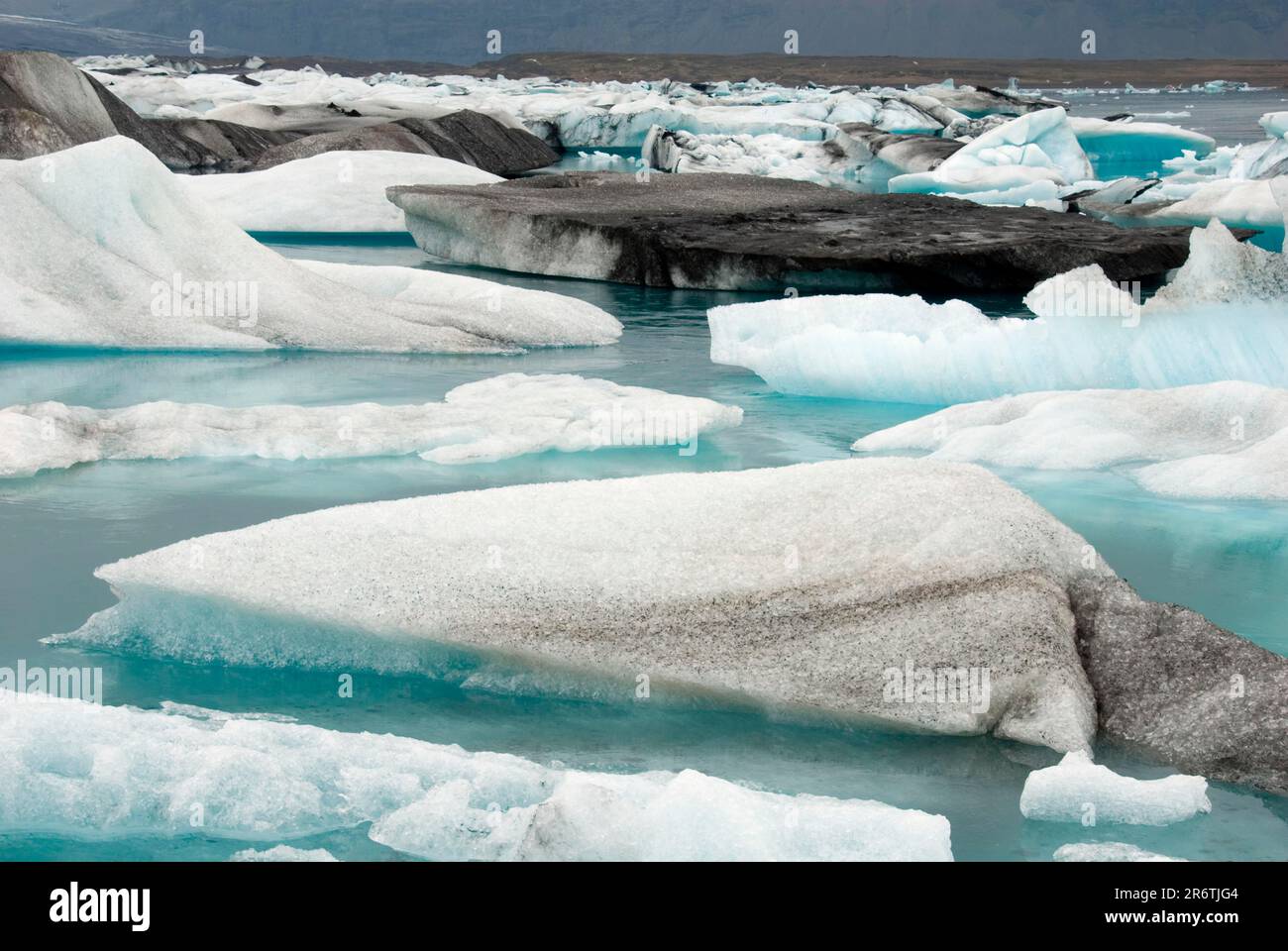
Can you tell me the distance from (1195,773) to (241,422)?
405cm

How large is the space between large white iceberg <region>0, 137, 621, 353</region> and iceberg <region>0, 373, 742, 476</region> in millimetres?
1822

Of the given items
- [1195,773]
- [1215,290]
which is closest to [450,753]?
[1195,773]

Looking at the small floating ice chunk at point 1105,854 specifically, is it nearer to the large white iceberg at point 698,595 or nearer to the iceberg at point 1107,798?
the iceberg at point 1107,798

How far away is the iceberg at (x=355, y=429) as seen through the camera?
18.1ft

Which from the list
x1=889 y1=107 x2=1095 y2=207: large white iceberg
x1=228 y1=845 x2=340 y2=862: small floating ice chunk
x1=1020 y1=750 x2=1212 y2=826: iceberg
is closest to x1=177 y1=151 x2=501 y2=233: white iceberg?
x1=889 y1=107 x2=1095 y2=207: large white iceberg

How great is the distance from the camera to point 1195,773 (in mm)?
3053

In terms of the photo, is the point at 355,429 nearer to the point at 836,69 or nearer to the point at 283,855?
the point at 283,855

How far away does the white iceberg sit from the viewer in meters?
13.5

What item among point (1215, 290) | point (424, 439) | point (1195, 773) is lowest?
point (1195, 773)

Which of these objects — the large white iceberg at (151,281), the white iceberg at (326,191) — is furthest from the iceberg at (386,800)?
the white iceberg at (326,191)

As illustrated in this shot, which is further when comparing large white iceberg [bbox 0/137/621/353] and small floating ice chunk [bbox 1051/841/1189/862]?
large white iceberg [bbox 0/137/621/353]

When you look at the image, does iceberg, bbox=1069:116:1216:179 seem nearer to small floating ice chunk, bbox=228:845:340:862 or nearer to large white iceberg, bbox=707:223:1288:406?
large white iceberg, bbox=707:223:1288:406

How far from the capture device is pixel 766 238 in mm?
10766
